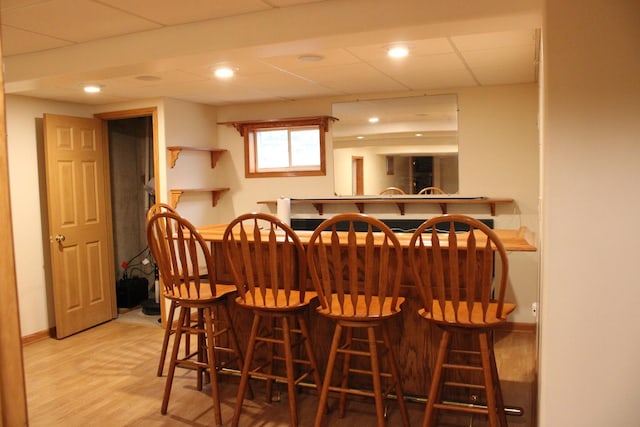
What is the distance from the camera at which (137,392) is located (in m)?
3.22

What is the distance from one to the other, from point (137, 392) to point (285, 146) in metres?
2.73

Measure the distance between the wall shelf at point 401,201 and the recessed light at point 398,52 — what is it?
1.56 meters

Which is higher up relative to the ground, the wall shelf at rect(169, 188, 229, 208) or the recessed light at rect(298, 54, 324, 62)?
the recessed light at rect(298, 54, 324, 62)

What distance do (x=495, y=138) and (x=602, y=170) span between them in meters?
2.62

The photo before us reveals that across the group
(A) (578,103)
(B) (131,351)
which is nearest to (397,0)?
(A) (578,103)

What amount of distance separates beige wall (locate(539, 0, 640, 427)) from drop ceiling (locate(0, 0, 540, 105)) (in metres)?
0.34

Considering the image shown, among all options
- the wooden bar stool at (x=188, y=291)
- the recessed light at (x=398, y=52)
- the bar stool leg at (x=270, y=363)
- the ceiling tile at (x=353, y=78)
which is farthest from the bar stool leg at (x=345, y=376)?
the ceiling tile at (x=353, y=78)

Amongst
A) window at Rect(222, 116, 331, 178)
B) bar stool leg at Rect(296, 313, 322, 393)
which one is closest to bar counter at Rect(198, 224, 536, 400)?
bar stool leg at Rect(296, 313, 322, 393)

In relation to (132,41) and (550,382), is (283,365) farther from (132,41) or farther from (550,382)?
(132,41)

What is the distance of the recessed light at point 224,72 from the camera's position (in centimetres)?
350

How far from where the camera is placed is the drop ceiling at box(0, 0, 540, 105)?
220cm

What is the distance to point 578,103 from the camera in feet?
5.95

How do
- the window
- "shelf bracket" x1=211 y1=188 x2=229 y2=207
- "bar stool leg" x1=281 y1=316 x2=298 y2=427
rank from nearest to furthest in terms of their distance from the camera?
1. "bar stool leg" x1=281 y1=316 x2=298 y2=427
2. the window
3. "shelf bracket" x1=211 y1=188 x2=229 y2=207

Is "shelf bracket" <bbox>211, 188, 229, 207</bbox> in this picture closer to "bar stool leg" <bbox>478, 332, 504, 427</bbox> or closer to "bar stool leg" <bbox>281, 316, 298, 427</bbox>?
"bar stool leg" <bbox>281, 316, 298, 427</bbox>
